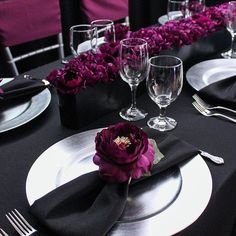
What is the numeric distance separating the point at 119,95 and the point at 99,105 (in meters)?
0.06

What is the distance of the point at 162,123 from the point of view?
0.79 meters

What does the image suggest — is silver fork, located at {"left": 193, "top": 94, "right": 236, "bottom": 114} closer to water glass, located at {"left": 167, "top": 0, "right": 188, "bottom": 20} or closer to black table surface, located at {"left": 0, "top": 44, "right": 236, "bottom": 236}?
black table surface, located at {"left": 0, "top": 44, "right": 236, "bottom": 236}

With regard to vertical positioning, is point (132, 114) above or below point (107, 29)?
below

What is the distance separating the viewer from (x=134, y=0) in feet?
7.95

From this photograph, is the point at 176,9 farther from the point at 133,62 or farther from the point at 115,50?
the point at 133,62

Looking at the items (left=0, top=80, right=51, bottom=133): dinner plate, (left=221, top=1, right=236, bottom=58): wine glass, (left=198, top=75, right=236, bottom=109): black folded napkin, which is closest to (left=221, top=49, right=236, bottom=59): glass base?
(left=221, top=1, right=236, bottom=58): wine glass

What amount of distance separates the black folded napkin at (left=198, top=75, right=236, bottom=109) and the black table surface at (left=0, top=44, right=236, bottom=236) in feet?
0.15

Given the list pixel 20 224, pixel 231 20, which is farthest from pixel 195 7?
pixel 20 224

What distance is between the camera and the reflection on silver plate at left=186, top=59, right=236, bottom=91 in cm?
95

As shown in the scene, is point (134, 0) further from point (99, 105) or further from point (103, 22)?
point (99, 105)

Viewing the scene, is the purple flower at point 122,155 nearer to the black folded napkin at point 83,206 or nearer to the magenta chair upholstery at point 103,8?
the black folded napkin at point 83,206

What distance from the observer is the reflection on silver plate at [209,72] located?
0.95m

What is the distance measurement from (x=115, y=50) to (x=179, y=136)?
27cm

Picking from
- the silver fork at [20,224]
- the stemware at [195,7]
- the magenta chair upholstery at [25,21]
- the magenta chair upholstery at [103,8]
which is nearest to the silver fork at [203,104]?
the silver fork at [20,224]
